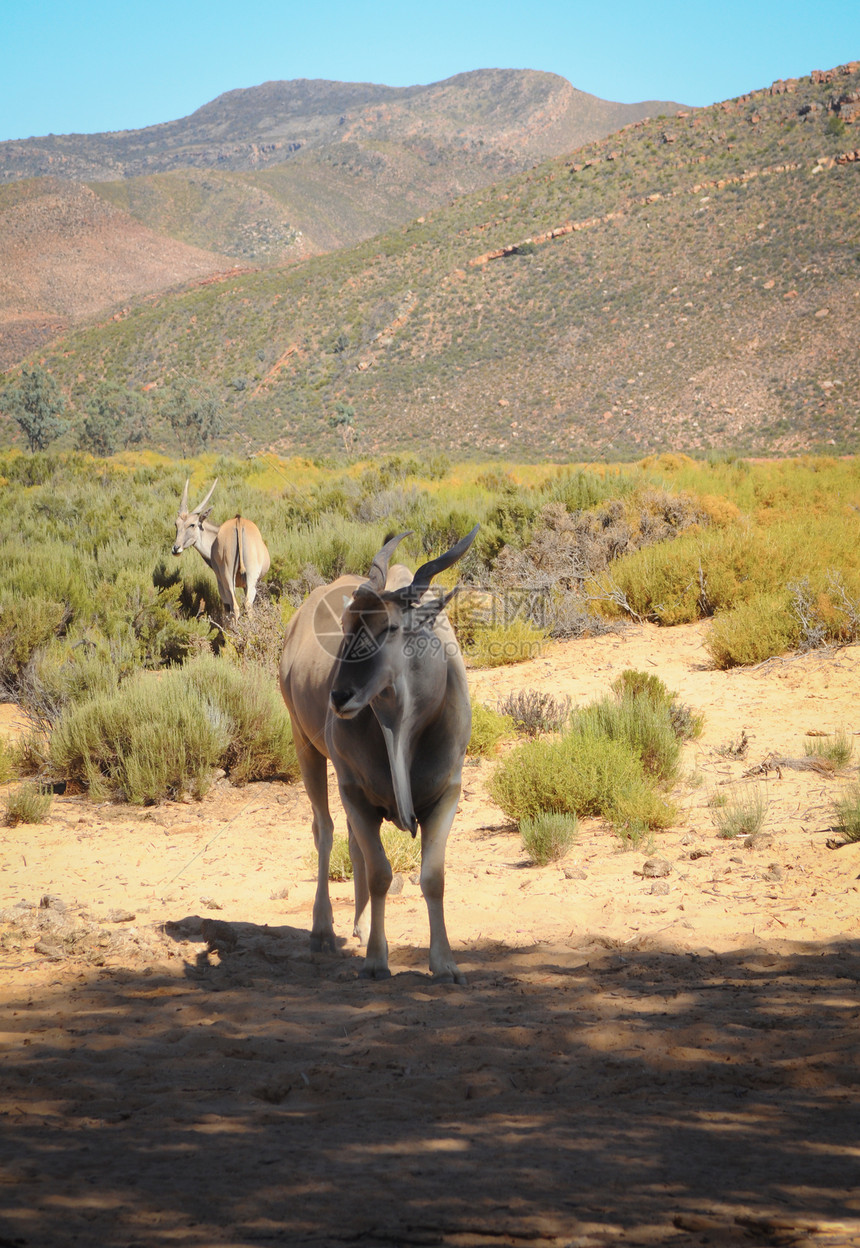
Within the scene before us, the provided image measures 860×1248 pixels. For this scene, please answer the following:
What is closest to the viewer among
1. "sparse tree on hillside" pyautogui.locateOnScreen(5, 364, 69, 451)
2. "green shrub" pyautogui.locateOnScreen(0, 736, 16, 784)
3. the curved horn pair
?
the curved horn pair

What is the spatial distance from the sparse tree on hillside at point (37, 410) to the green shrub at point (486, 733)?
1904 inches

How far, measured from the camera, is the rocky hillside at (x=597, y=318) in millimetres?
47750

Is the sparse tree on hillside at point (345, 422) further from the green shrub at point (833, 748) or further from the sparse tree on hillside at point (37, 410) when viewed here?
the green shrub at point (833, 748)

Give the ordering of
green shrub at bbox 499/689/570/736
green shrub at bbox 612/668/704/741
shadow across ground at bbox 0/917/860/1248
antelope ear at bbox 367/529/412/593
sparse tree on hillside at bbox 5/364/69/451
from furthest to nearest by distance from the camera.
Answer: sparse tree on hillside at bbox 5/364/69/451
green shrub at bbox 499/689/570/736
green shrub at bbox 612/668/704/741
antelope ear at bbox 367/529/412/593
shadow across ground at bbox 0/917/860/1248

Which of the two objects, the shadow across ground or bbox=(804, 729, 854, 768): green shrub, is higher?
the shadow across ground

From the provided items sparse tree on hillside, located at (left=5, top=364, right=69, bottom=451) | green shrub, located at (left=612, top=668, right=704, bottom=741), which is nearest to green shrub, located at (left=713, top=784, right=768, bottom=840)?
green shrub, located at (left=612, top=668, right=704, bottom=741)

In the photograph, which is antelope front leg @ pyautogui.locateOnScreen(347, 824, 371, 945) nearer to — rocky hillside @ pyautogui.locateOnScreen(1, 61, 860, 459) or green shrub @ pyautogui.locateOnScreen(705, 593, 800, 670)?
green shrub @ pyautogui.locateOnScreen(705, 593, 800, 670)

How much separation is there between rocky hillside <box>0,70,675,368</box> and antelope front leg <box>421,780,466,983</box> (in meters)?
92.0

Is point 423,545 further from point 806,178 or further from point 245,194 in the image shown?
point 245,194

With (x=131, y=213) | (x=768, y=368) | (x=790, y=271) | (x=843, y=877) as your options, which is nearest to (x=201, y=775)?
(x=843, y=877)

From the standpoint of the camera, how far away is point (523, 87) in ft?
639

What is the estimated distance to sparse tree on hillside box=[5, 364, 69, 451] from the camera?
51750 mm

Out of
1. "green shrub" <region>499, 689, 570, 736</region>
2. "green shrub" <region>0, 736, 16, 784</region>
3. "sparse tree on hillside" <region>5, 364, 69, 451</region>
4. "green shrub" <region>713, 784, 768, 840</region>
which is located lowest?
"green shrub" <region>713, 784, 768, 840</region>

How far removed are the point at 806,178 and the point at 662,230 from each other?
8.03 metres
